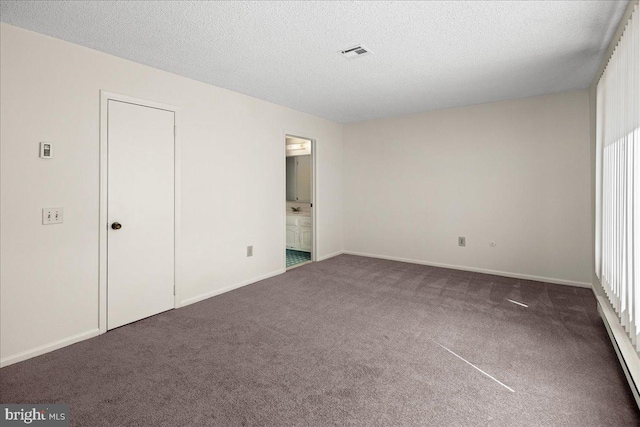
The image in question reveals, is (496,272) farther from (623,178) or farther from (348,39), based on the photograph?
(348,39)

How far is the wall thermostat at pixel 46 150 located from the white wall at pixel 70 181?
4 centimetres

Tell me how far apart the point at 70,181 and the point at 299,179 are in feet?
15.0

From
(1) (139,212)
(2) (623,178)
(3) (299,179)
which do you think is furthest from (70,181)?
(3) (299,179)

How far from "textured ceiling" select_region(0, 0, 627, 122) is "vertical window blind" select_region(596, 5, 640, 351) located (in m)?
0.38

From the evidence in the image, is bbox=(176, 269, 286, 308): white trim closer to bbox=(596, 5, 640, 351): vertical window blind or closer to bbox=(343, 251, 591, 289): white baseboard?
bbox=(343, 251, 591, 289): white baseboard

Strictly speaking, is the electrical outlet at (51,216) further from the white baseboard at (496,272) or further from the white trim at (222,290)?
the white baseboard at (496,272)

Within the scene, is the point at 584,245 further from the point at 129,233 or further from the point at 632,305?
the point at 129,233

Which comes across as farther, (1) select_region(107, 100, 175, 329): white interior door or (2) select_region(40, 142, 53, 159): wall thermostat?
(1) select_region(107, 100, 175, 329): white interior door

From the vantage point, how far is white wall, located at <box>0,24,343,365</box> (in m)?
2.36

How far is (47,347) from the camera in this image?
2.53m

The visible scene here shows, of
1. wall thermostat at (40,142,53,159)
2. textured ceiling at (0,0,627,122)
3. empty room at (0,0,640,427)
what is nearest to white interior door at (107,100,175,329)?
empty room at (0,0,640,427)

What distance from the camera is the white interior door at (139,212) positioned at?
2932 mm

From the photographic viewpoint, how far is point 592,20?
7.64ft

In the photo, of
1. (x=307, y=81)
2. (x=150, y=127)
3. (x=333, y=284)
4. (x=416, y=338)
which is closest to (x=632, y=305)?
(x=416, y=338)
